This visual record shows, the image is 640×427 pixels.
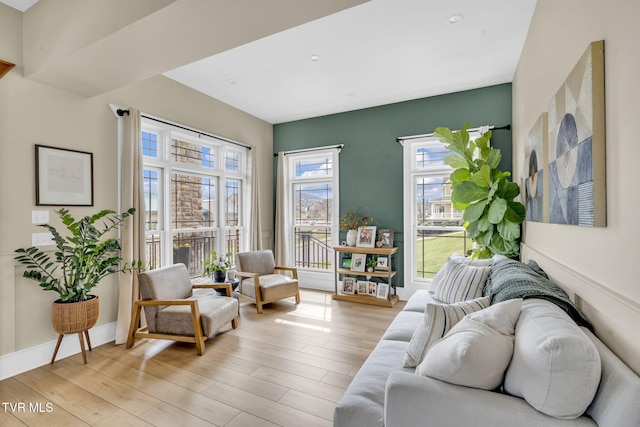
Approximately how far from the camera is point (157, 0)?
182 cm

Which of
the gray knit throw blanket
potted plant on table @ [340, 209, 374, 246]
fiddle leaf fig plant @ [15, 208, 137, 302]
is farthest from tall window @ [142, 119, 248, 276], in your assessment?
the gray knit throw blanket

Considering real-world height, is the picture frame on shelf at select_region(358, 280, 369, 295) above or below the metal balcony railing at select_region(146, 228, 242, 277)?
below

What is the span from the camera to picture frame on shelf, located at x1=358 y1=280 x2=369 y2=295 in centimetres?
457

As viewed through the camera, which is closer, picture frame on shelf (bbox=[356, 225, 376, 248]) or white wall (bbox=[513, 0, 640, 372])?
white wall (bbox=[513, 0, 640, 372])

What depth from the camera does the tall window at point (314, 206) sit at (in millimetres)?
5145

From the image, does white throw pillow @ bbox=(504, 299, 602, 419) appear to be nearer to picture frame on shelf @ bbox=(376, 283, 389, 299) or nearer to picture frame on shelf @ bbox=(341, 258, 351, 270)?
picture frame on shelf @ bbox=(376, 283, 389, 299)

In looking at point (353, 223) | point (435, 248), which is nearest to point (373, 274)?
point (353, 223)

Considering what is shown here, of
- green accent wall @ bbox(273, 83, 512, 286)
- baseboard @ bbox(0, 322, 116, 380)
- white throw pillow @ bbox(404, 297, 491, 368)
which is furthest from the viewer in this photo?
green accent wall @ bbox(273, 83, 512, 286)

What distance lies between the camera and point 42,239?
8.95 ft

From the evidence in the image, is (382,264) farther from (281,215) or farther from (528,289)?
(528,289)

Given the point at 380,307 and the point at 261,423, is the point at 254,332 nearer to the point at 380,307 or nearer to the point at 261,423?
the point at 261,423

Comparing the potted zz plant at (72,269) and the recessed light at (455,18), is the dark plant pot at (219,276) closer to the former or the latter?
the potted zz plant at (72,269)

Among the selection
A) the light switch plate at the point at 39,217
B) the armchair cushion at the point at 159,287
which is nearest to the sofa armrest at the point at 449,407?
the armchair cushion at the point at 159,287

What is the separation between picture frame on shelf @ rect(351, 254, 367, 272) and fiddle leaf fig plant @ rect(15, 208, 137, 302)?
306 centimetres
